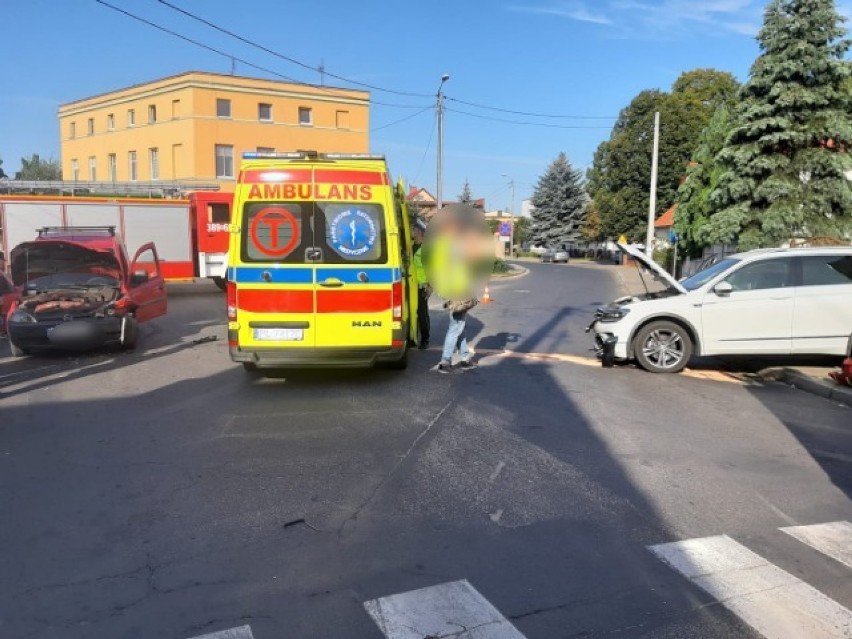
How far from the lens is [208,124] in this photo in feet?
134

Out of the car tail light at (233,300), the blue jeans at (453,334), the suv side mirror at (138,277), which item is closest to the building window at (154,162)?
the suv side mirror at (138,277)

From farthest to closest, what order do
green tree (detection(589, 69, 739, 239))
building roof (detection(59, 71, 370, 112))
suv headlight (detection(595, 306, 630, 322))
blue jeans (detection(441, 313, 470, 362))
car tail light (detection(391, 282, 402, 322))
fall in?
green tree (detection(589, 69, 739, 239)) < building roof (detection(59, 71, 370, 112)) < suv headlight (detection(595, 306, 630, 322)) < blue jeans (detection(441, 313, 470, 362)) < car tail light (detection(391, 282, 402, 322))

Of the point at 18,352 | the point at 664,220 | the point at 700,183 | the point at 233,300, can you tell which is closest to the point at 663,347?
the point at 233,300

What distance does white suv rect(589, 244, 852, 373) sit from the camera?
9.02 meters

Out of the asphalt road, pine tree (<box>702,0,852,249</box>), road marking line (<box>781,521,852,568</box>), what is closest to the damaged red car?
the asphalt road

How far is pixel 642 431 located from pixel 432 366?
143 inches

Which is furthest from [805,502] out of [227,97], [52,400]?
[227,97]

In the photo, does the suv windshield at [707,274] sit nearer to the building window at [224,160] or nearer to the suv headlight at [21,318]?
the suv headlight at [21,318]

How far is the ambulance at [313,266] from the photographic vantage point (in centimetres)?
776

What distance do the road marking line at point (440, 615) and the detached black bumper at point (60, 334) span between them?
8084 mm

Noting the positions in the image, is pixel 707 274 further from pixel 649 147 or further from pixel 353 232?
pixel 649 147

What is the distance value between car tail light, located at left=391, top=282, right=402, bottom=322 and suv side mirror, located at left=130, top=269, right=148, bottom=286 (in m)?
5.48

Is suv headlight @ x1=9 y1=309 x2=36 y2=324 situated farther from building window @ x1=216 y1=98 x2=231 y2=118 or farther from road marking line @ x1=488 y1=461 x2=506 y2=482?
building window @ x1=216 y1=98 x2=231 y2=118

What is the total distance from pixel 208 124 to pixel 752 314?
37.8 metres
